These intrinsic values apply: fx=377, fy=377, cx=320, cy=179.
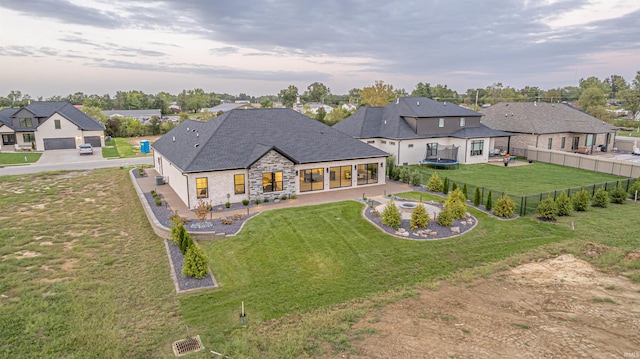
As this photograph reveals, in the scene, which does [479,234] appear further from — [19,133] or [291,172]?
[19,133]

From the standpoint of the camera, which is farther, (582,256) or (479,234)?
(479,234)

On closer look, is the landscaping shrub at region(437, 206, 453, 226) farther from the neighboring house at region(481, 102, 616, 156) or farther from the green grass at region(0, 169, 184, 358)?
the neighboring house at region(481, 102, 616, 156)

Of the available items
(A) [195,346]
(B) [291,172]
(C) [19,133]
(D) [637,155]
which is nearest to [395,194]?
(B) [291,172]

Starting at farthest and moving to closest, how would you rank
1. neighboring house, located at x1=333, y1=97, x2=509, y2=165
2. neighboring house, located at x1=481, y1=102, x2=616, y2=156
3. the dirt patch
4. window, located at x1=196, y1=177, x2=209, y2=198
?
1. neighboring house, located at x1=481, y1=102, x2=616, y2=156
2. neighboring house, located at x1=333, y1=97, x2=509, y2=165
3. window, located at x1=196, y1=177, x2=209, y2=198
4. the dirt patch

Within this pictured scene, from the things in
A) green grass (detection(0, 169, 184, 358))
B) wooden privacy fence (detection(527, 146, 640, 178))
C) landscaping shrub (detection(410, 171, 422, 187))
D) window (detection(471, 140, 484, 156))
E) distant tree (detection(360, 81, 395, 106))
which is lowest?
green grass (detection(0, 169, 184, 358))

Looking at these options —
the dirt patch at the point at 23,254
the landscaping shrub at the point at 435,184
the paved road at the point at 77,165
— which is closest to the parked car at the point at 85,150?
the paved road at the point at 77,165

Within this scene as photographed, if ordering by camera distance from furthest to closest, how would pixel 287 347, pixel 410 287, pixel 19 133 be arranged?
pixel 19 133 → pixel 410 287 → pixel 287 347

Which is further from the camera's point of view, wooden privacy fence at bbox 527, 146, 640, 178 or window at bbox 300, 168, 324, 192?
wooden privacy fence at bbox 527, 146, 640, 178

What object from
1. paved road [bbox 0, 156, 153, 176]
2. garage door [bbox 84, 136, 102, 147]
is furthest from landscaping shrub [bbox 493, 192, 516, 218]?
garage door [bbox 84, 136, 102, 147]
